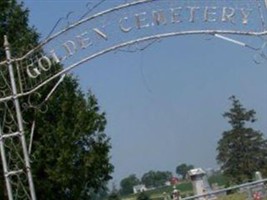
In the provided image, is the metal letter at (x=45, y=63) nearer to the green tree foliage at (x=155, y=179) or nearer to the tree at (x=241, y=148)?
the green tree foliage at (x=155, y=179)

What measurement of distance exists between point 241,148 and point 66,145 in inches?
1841

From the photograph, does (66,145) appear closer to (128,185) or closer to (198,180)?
(198,180)

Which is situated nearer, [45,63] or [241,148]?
[45,63]

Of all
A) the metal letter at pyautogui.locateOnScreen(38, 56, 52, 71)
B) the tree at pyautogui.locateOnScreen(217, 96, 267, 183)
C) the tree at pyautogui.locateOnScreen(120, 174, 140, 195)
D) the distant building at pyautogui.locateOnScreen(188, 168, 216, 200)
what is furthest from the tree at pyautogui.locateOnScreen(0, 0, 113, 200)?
the tree at pyautogui.locateOnScreen(217, 96, 267, 183)

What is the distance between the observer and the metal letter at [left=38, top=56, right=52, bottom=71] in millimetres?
11672

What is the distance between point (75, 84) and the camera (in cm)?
2330

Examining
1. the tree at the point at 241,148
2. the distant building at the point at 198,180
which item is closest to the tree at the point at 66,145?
the distant building at the point at 198,180

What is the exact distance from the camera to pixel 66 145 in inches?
837

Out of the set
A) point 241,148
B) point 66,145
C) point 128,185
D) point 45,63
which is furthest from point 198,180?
point 241,148

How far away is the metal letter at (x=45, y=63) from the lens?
11.7 m

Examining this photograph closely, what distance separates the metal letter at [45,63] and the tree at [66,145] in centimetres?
858

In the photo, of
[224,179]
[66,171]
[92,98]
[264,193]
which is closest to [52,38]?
[264,193]

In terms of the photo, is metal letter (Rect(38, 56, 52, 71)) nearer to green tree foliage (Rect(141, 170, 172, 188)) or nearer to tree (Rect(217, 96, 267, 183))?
green tree foliage (Rect(141, 170, 172, 188))

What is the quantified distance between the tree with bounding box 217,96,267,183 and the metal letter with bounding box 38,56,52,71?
50.7 meters
